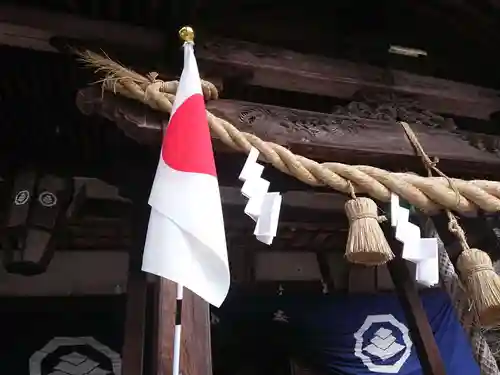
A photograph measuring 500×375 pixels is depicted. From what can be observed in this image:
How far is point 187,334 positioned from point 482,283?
1.04m

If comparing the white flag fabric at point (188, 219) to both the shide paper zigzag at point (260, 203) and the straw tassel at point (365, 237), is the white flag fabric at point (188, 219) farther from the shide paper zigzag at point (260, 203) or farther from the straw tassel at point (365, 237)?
the straw tassel at point (365, 237)

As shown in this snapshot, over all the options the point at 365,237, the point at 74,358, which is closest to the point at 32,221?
the point at 74,358

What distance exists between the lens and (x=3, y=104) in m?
2.66

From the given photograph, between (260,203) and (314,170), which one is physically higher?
(314,170)

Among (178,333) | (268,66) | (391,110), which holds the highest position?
(268,66)

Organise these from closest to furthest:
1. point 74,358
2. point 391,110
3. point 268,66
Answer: point 268,66 < point 391,110 < point 74,358

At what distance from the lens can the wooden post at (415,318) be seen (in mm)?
2814

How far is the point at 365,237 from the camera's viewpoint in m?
1.81

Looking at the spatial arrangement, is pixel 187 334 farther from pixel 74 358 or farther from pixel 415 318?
pixel 74 358

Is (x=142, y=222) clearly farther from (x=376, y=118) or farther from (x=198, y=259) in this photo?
(x=376, y=118)

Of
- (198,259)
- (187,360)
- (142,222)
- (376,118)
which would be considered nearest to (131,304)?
(142,222)

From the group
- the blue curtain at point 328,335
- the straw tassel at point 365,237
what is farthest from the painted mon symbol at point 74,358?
the straw tassel at point 365,237

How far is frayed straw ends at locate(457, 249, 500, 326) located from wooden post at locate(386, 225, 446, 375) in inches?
31.0

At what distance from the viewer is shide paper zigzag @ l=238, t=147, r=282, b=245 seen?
1.75m
